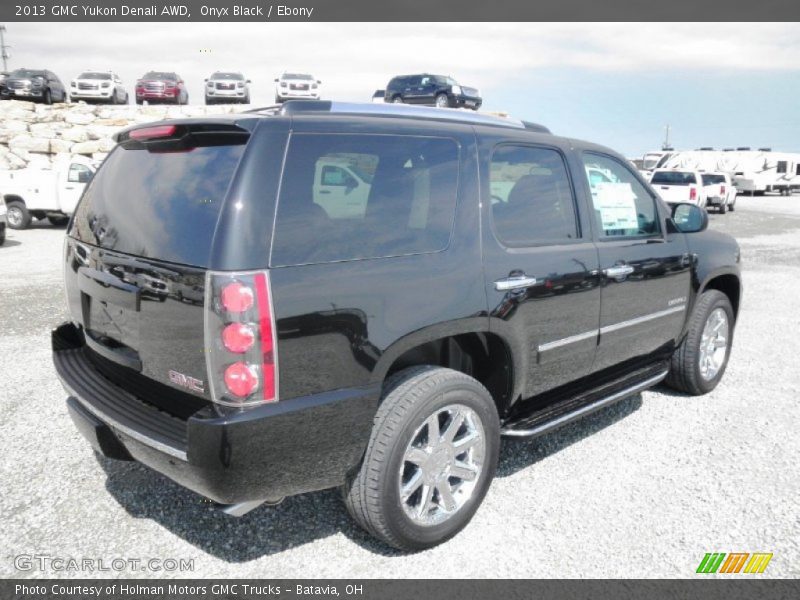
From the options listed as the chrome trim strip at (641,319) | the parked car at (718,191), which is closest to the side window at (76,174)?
the chrome trim strip at (641,319)

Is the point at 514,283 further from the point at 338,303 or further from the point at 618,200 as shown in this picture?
the point at 618,200

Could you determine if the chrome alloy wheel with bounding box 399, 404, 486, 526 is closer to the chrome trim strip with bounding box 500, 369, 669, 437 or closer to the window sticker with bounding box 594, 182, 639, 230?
the chrome trim strip with bounding box 500, 369, 669, 437

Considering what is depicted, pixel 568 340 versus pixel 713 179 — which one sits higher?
pixel 713 179

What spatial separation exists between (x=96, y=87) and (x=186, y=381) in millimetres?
30163

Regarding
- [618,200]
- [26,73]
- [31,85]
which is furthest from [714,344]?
[26,73]

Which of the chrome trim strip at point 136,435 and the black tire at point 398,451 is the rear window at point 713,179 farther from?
the chrome trim strip at point 136,435

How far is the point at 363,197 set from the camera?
274 centimetres

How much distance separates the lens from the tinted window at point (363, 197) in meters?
2.48

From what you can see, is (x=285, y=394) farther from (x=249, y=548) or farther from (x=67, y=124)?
(x=67, y=124)

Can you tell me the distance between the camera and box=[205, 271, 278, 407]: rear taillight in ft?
7.55

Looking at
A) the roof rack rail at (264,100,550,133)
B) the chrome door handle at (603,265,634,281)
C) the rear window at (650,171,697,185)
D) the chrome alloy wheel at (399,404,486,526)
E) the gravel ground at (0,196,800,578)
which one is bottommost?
the gravel ground at (0,196,800,578)

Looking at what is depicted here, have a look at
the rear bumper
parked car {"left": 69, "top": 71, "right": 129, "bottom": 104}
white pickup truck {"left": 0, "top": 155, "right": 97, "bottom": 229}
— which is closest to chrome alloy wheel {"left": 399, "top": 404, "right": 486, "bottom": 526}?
the rear bumper

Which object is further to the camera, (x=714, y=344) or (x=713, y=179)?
(x=713, y=179)

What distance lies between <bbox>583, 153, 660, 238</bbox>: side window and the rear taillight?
7.44 ft
